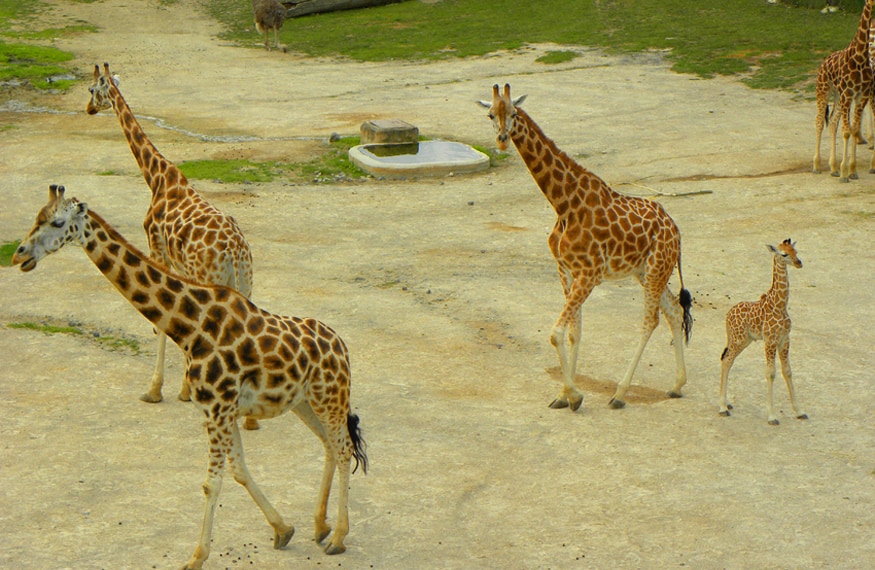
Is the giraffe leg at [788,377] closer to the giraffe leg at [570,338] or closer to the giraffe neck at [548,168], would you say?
the giraffe leg at [570,338]

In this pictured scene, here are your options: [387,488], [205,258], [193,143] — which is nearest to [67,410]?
[205,258]

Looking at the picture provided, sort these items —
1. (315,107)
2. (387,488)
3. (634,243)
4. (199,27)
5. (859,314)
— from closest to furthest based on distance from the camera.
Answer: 1. (387,488)
2. (634,243)
3. (859,314)
4. (315,107)
5. (199,27)

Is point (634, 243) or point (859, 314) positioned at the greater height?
point (634, 243)

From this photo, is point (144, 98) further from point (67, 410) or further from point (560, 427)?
point (560, 427)

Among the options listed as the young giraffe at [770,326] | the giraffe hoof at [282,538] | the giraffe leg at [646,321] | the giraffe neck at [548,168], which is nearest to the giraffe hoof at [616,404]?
the giraffe leg at [646,321]

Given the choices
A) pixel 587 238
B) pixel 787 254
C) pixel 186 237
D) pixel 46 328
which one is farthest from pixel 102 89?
pixel 787 254

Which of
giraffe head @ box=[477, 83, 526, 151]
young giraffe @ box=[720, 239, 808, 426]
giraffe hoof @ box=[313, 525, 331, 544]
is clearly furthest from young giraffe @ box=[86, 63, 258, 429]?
young giraffe @ box=[720, 239, 808, 426]

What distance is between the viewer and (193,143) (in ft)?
73.2

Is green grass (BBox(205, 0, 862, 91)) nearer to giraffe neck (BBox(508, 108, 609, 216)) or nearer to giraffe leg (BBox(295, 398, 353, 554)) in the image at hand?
giraffe neck (BBox(508, 108, 609, 216))

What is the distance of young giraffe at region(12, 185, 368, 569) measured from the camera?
8312 mm

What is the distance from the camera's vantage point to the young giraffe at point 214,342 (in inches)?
327

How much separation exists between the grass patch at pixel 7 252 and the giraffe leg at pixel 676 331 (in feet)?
29.3

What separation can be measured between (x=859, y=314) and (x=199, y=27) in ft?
91.2

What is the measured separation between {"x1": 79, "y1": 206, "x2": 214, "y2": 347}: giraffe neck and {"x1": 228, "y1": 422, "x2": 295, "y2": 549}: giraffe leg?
33.6 inches
